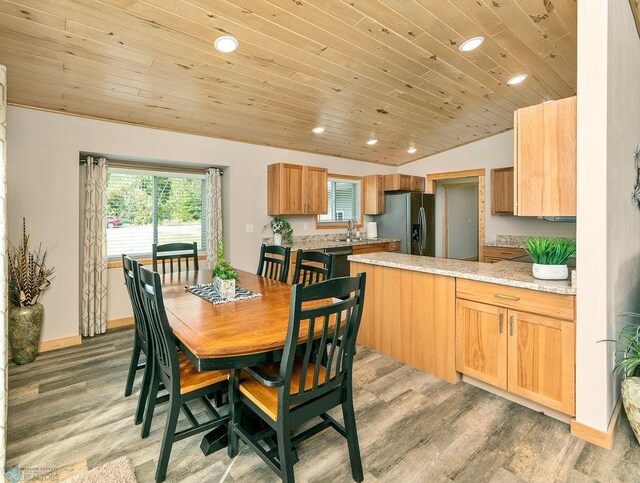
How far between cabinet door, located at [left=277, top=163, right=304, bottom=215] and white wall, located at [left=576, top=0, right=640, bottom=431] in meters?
3.48

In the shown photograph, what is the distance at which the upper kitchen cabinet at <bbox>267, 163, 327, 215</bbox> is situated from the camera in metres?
4.78

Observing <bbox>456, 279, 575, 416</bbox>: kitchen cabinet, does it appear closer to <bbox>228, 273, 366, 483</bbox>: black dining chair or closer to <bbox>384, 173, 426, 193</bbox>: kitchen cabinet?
<bbox>228, 273, 366, 483</bbox>: black dining chair

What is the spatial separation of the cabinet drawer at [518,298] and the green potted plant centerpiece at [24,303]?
3740mm

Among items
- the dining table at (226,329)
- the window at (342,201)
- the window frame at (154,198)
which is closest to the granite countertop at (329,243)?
the window at (342,201)

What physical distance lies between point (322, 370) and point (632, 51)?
10.6 feet

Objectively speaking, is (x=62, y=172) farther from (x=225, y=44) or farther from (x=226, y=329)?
(x=226, y=329)

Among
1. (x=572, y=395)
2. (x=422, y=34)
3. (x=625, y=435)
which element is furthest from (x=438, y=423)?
(x=422, y=34)

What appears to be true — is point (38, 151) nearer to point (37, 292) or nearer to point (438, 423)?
point (37, 292)

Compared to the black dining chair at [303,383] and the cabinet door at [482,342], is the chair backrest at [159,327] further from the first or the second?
the cabinet door at [482,342]

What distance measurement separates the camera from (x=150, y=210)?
14.4 ft

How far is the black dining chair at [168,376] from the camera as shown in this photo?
63.4 inches

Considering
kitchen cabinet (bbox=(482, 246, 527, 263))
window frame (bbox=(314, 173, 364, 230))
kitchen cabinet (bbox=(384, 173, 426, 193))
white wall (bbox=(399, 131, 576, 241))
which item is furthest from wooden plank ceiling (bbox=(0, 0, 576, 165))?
kitchen cabinet (bbox=(482, 246, 527, 263))

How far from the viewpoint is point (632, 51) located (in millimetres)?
2490

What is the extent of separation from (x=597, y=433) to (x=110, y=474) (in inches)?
106
